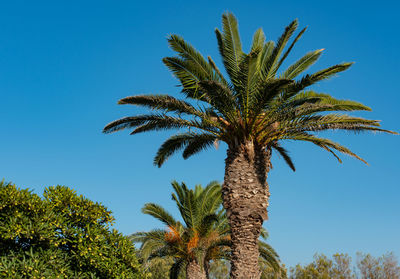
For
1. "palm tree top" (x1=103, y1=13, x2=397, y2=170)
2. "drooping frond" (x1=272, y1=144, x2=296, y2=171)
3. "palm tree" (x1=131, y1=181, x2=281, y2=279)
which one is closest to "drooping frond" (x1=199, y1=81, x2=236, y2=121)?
"palm tree top" (x1=103, y1=13, x2=397, y2=170)

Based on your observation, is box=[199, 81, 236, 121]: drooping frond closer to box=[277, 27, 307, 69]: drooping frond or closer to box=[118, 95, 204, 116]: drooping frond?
box=[118, 95, 204, 116]: drooping frond

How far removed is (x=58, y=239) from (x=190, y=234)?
43.2 ft

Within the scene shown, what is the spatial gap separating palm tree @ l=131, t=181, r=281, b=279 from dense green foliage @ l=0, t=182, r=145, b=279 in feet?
38.0

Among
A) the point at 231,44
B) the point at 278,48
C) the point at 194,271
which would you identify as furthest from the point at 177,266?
the point at 278,48

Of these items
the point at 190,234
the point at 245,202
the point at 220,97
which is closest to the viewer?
the point at 220,97

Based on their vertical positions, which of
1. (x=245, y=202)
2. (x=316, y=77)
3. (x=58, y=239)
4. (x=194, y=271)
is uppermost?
(x=316, y=77)

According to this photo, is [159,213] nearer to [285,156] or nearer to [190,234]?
[190,234]

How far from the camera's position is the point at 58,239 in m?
8.67

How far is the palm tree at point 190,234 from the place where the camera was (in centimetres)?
2102

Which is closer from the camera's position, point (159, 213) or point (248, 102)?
point (248, 102)

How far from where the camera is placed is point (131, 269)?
9555 mm

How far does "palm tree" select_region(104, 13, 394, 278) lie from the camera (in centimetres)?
1198

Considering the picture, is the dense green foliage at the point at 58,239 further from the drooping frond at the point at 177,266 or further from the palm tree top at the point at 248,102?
the drooping frond at the point at 177,266

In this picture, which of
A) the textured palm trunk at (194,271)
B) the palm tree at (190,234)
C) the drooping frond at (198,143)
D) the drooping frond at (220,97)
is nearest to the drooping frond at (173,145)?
the drooping frond at (198,143)
